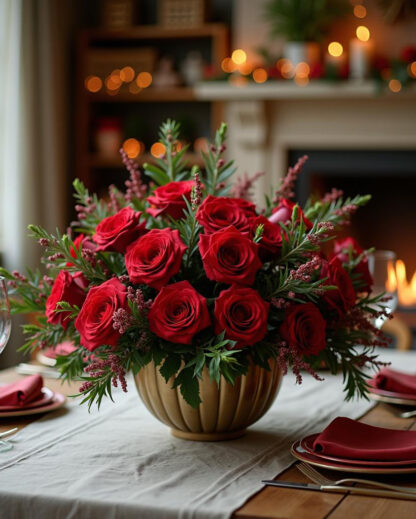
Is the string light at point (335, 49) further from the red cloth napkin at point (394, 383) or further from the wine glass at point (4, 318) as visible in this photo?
the wine glass at point (4, 318)

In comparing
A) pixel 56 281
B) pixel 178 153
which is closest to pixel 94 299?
pixel 56 281

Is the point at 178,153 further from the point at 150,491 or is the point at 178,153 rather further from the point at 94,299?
the point at 150,491

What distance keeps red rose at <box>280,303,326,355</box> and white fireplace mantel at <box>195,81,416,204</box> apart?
8.98 ft

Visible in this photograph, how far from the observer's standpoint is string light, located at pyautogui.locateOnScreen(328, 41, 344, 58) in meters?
3.96

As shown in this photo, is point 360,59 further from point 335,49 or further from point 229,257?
point 229,257

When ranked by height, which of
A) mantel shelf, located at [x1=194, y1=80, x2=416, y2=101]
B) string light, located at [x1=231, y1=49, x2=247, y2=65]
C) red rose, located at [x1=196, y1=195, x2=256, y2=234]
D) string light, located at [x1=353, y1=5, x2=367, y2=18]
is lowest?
red rose, located at [x1=196, y1=195, x2=256, y2=234]

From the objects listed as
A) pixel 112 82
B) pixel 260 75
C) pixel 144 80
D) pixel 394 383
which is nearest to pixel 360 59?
pixel 260 75

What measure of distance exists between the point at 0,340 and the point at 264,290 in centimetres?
38

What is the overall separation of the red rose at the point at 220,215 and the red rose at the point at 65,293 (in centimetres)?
21

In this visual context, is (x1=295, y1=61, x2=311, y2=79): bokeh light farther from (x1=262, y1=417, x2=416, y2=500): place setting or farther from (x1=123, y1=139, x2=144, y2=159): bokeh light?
(x1=262, y1=417, x2=416, y2=500): place setting

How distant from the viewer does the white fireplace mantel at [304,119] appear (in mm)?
3859

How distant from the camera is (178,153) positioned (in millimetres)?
1390

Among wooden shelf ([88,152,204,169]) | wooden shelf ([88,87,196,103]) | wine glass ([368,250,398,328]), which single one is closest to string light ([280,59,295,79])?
wooden shelf ([88,87,196,103])

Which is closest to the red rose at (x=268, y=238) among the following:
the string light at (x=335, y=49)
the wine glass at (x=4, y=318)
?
the wine glass at (x=4, y=318)
